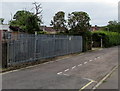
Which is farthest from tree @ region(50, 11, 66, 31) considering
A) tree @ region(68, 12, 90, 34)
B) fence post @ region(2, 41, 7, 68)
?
fence post @ region(2, 41, 7, 68)

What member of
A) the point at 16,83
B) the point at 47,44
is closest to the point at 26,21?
the point at 47,44

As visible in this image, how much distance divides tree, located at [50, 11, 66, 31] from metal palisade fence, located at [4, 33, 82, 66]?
45.3ft

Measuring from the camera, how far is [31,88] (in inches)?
345

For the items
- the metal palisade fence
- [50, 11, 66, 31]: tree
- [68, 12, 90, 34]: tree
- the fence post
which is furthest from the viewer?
[50, 11, 66, 31]: tree

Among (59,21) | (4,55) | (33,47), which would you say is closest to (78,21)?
(59,21)

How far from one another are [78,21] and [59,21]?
191 inches

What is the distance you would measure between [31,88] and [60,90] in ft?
3.36

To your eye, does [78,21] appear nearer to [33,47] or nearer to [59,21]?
[59,21]

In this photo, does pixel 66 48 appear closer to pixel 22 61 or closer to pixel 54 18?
pixel 22 61

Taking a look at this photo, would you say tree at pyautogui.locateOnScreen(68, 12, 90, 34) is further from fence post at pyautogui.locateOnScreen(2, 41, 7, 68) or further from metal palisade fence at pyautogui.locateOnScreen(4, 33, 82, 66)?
fence post at pyautogui.locateOnScreen(2, 41, 7, 68)

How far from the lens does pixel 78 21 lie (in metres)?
37.4

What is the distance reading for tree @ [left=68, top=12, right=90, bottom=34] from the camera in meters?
36.0

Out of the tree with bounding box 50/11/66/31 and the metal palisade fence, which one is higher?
the tree with bounding box 50/11/66/31

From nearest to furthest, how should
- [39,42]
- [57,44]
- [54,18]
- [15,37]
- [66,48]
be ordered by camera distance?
[15,37] → [39,42] → [57,44] → [66,48] → [54,18]
